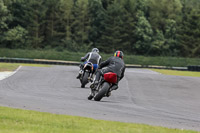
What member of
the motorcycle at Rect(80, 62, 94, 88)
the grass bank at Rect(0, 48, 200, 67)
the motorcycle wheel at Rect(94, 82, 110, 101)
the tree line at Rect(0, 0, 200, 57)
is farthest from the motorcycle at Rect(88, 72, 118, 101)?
the tree line at Rect(0, 0, 200, 57)

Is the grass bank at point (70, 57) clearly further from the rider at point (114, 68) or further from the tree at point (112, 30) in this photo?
the rider at point (114, 68)

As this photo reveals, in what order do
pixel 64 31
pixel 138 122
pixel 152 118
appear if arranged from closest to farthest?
pixel 138 122 → pixel 152 118 → pixel 64 31

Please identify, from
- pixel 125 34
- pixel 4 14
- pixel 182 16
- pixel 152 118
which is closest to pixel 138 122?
pixel 152 118

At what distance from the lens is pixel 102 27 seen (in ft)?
266

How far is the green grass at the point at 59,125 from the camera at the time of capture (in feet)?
22.1

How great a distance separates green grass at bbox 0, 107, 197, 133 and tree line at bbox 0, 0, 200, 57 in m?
66.1

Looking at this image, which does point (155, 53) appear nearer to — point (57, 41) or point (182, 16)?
point (182, 16)

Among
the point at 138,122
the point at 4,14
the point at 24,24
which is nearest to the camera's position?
the point at 138,122

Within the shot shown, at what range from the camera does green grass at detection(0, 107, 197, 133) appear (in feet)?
22.1

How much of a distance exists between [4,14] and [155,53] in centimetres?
2936

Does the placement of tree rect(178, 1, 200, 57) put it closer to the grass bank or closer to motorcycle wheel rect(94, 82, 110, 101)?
the grass bank

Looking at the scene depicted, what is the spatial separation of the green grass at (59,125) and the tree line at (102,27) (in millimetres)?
66064

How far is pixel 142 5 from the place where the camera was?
85.6 meters

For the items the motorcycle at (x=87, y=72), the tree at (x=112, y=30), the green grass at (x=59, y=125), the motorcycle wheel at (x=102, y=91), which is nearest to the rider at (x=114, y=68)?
the motorcycle wheel at (x=102, y=91)
